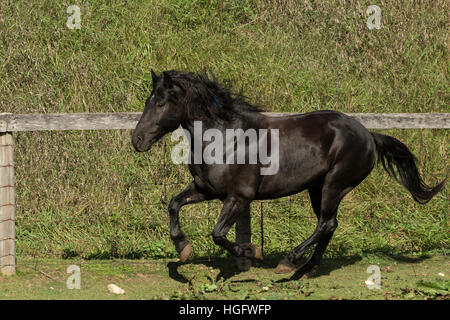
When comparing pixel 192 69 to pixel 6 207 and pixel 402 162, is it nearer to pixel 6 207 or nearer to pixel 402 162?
pixel 402 162

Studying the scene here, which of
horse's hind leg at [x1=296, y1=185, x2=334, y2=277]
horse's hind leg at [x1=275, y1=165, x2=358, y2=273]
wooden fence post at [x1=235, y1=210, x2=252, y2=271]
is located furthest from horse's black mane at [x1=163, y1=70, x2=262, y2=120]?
wooden fence post at [x1=235, y1=210, x2=252, y2=271]

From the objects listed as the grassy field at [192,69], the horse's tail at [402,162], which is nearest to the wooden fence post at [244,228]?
the grassy field at [192,69]

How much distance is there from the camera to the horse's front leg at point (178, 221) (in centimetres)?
566

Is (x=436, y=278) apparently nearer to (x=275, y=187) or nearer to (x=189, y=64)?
(x=275, y=187)

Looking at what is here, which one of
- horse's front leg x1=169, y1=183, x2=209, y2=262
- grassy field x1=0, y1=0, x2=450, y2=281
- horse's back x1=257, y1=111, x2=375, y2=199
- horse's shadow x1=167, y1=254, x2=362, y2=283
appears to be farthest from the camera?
grassy field x1=0, y1=0, x2=450, y2=281

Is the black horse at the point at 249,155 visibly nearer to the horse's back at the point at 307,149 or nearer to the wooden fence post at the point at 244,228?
the horse's back at the point at 307,149

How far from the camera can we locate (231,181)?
566 cm

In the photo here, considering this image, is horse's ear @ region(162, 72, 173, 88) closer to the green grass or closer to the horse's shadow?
the green grass

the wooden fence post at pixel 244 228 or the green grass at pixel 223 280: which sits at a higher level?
the wooden fence post at pixel 244 228

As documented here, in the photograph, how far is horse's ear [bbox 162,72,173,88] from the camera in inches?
214

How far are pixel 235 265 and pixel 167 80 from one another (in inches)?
91.0

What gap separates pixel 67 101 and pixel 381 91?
506cm

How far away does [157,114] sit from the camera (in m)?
5.50

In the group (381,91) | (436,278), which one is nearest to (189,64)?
(381,91)
